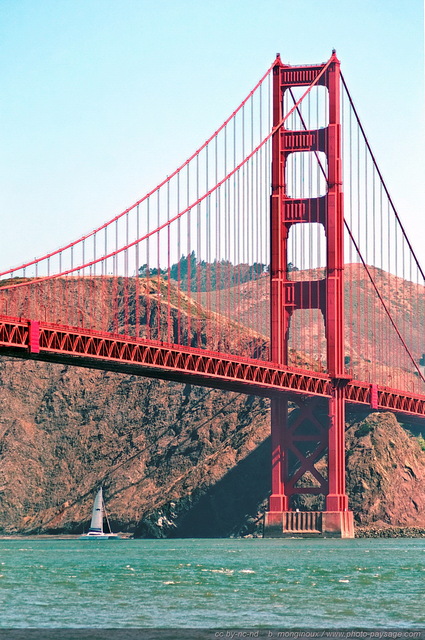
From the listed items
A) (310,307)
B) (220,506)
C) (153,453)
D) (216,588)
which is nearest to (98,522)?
Result: (220,506)

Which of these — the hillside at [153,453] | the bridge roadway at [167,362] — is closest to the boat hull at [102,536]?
the hillside at [153,453]

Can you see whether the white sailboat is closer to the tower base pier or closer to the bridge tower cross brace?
the tower base pier

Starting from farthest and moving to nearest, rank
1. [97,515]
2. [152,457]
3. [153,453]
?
[153,453] → [152,457] → [97,515]

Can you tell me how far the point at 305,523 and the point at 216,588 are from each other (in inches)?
2447

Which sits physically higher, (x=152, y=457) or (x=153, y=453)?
(x=153, y=453)

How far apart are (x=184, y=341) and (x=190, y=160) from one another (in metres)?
47.6

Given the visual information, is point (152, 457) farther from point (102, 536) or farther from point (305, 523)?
point (305, 523)

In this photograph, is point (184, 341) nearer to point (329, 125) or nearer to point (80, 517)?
point (80, 517)

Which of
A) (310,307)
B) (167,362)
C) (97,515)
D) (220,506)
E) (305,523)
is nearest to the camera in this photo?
(167,362)

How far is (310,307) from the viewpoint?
120 m

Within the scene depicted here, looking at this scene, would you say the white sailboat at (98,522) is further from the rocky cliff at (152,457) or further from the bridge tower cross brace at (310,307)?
the bridge tower cross brace at (310,307)

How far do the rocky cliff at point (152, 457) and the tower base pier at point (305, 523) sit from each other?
8.62 metres

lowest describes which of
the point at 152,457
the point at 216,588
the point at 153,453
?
the point at 216,588

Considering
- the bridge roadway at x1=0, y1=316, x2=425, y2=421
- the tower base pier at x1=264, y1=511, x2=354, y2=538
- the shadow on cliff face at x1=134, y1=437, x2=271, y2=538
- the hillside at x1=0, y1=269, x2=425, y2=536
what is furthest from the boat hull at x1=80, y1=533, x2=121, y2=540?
the bridge roadway at x1=0, y1=316, x2=425, y2=421
